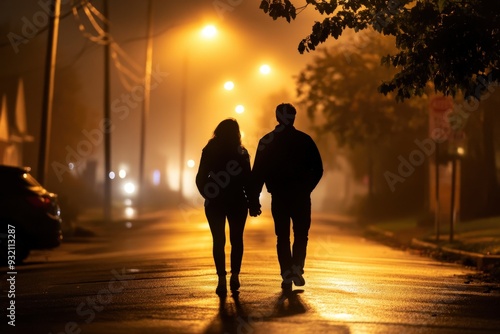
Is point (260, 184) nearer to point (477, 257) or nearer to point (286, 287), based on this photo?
point (286, 287)

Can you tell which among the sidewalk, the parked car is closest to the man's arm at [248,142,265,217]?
the sidewalk

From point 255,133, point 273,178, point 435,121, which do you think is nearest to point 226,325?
point 273,178

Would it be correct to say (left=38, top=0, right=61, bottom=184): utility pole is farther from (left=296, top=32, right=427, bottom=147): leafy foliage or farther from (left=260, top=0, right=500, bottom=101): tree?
(left=296, top=32, right=427, bottom=147): leafy foliage

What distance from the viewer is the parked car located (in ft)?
56.1

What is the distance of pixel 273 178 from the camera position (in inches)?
453

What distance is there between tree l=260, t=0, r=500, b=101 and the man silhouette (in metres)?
2.74

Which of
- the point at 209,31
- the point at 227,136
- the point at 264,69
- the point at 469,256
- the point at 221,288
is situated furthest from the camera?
the point at 264,69

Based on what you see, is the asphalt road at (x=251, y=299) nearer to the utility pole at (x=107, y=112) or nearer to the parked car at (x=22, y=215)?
the parked car at (x=22, y=215)

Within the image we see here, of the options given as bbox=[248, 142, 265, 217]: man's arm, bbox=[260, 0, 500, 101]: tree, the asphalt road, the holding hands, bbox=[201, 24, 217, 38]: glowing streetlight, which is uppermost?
bbox=[201, 24, 217, 38]: glowing streetlight

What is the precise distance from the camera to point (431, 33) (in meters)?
13.9

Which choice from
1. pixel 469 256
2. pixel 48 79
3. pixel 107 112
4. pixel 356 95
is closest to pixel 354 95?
pixel 356 95

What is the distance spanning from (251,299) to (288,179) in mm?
1644

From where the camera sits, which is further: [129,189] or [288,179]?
[129,189]

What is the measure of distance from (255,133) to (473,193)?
166 feet
